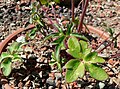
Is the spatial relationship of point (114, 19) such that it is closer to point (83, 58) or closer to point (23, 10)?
point (23, 10)

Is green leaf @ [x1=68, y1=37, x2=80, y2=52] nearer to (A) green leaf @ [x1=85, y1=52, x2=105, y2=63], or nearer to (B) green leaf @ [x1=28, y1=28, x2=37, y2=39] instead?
(A) green leaf @ [x1=85, y1=52, x2=105, y2=63]

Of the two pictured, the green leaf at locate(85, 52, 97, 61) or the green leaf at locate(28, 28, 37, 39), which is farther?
the green leaf at locate(28, 28, 37, 39)

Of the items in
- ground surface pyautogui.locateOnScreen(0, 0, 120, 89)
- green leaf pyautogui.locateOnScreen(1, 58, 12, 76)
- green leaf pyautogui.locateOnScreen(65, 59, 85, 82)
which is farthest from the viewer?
ground surface pyautogui.locateOnScreen(0, 0, 120, 89)

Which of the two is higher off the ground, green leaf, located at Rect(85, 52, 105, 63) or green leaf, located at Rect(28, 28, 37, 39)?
green leaf, located at Rect(28, 28, 37, 39)

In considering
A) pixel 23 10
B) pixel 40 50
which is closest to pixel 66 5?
pixel 23 10

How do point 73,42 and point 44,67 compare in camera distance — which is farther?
point 44,67

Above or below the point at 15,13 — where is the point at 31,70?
below

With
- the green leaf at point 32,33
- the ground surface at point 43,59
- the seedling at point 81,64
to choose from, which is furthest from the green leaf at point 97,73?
the green leaf at point 32,33

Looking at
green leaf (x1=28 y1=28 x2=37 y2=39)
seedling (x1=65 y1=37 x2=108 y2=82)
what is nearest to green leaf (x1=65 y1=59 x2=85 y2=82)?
seedling (x1=65 y1=37 x2=108 y2=82)
